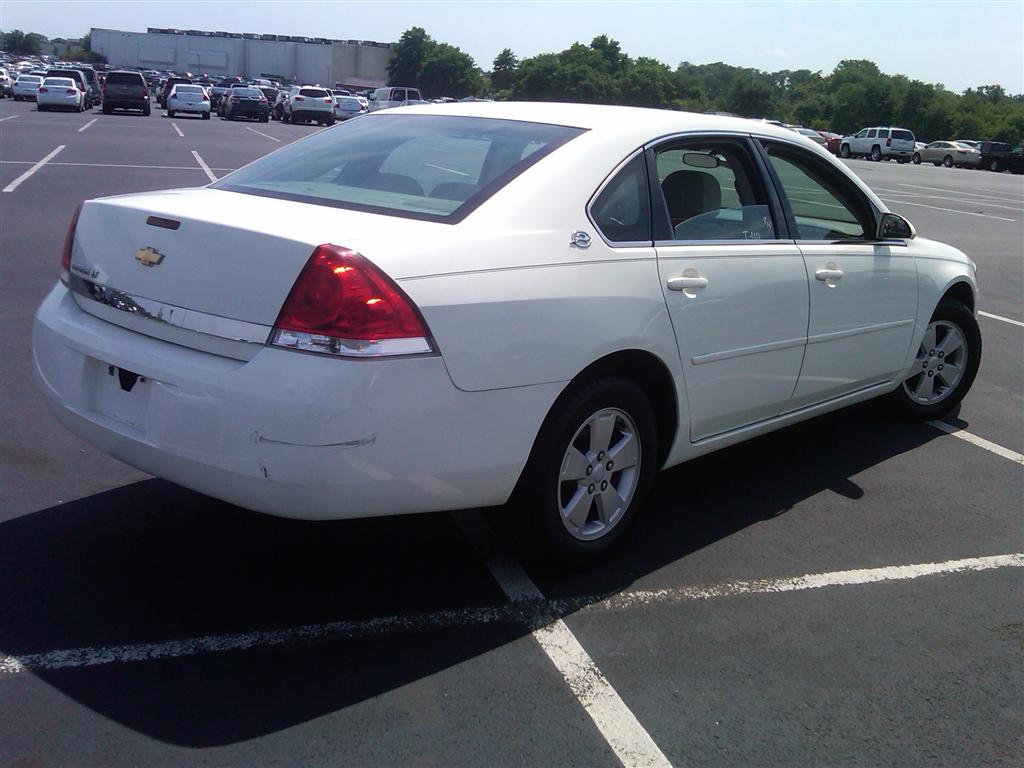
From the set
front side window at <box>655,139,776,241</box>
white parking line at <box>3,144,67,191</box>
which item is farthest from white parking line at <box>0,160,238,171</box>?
front side window at <box>655,139,776,241</box>

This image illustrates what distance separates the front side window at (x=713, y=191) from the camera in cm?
432

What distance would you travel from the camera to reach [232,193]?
4.01 meters

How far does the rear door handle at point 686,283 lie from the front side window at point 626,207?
7.5 inches

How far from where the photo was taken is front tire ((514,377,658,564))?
12.0 feet

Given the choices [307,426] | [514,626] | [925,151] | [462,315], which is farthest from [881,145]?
[307,426]

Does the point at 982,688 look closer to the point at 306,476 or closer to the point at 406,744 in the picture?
the point at 406,744

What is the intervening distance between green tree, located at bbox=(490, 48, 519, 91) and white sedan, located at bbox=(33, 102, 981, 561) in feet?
411

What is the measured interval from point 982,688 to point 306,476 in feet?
7.53

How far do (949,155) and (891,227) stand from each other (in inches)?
2171

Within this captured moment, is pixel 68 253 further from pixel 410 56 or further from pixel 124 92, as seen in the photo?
pixel 410 56

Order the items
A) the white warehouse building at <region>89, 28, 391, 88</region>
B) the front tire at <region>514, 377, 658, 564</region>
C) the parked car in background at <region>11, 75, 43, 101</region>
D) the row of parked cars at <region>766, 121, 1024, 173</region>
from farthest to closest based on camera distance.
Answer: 1. the white warehouse building at <region>89, 28, 391, 88</region>
2. the row of parked cars at <region>766, 121, 1024, 173</region>
3. the parked car in background at <region>11, 75, 43, 101</region>
4. the front tire at <region>514, 377, 658, 564</region>

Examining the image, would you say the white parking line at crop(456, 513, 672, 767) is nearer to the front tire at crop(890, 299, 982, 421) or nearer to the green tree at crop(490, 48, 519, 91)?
the front tire at crop(890, 299, 982, 421)

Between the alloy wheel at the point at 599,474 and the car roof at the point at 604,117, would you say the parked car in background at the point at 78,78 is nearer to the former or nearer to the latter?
the car roof at the point at 604,117

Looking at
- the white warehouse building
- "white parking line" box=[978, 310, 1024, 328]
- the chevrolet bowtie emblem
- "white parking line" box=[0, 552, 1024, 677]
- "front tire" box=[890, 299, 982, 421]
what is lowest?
"white parking line" box=[0, 552, 1024, 677]
